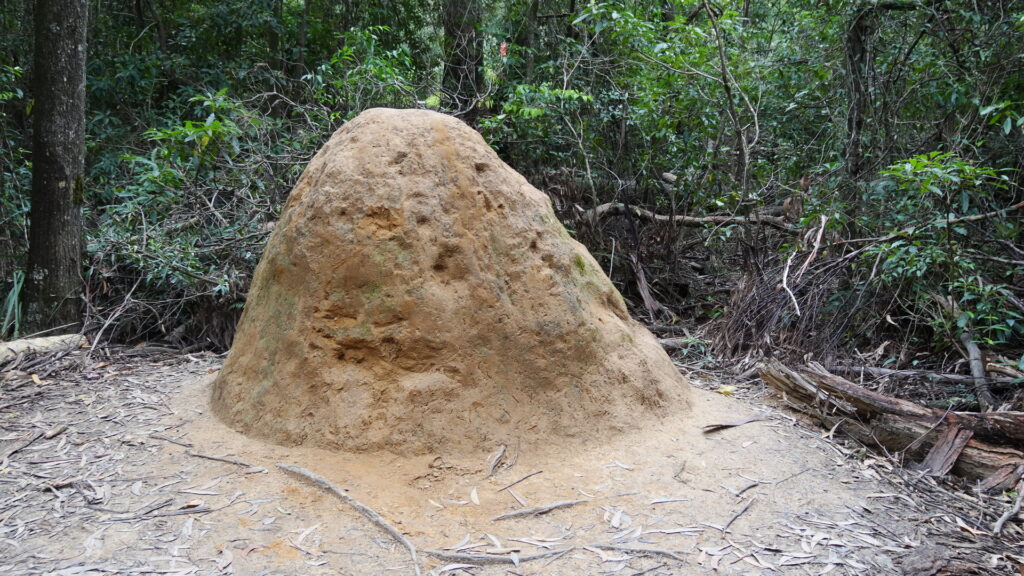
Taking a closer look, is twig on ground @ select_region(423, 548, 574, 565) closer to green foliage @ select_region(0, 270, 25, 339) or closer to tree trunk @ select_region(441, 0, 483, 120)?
green foliage @ select_region(0, 270, 25, 339)

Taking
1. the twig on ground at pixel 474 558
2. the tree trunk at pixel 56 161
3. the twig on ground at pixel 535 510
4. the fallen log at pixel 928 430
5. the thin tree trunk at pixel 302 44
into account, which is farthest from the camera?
the thin tree trunk at pixel 302 44

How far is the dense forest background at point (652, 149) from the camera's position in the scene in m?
4.84

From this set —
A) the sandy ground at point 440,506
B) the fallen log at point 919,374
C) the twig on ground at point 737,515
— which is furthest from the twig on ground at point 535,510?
the fallen log at point 919,374

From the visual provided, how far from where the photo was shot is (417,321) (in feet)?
10.2

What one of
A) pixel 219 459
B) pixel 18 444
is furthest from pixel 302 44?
pixel 219 459

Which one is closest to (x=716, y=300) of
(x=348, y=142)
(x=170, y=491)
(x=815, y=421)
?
(x=815, y=421)

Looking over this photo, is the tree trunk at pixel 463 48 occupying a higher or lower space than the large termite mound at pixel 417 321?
higher

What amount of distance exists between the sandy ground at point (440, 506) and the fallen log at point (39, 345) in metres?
1.15

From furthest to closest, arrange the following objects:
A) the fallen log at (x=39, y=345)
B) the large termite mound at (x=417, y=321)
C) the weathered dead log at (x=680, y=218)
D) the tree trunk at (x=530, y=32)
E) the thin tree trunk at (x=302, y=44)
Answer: the thin tree trunk at (x=302, y=44) → the tree trunk at (x=530, y=32) → the weathered dead log at (x=680, y=218) → the fallen log at (x=39, y=345) → the large termite mound at (x=417, y=321)

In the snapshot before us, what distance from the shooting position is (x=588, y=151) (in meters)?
7.62

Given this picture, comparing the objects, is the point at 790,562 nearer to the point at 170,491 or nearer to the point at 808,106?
the point at 170,491

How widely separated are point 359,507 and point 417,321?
904mm

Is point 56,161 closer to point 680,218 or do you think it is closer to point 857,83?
point 680,218

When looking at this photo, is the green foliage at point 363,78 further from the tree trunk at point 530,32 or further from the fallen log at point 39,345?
the fallen log at point 39,345
